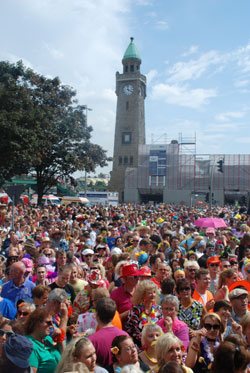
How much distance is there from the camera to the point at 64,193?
5156 cm

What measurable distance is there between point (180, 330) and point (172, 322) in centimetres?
12

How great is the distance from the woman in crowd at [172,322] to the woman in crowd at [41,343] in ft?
3.79

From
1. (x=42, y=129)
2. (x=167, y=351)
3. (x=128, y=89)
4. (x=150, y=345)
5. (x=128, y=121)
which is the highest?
(x=128, y=89)

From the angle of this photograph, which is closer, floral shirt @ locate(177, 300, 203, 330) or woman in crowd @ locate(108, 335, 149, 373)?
woman in crowd @ locate(108, 335, 149, 373)

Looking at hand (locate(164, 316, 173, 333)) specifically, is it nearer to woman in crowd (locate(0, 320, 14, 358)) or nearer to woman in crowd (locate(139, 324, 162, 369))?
woman in crowd (locate(139, 324, 162, 369))

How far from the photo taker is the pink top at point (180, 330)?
3.90m

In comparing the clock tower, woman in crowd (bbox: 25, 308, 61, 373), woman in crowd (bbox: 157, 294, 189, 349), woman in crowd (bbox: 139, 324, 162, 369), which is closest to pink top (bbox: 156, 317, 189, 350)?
woman in crowd (bbox: 157, 294, 189, 349)

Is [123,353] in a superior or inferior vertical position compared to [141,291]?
A: inferior

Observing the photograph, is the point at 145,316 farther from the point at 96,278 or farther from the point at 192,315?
the point at 96,278

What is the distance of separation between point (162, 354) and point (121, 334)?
0.48 meters

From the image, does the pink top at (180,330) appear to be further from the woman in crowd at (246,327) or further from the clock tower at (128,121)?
the clock tower at (128,121)

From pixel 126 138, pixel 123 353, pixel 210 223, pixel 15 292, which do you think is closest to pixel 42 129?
pixel 210 223

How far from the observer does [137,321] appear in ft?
13.5

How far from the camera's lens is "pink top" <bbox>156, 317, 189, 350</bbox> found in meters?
3.90
